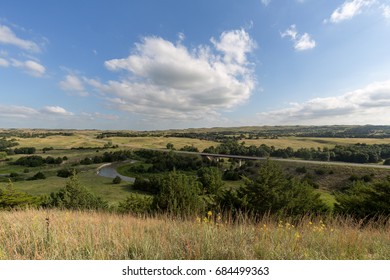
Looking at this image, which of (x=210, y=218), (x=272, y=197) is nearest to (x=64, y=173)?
(x=272, y=197)

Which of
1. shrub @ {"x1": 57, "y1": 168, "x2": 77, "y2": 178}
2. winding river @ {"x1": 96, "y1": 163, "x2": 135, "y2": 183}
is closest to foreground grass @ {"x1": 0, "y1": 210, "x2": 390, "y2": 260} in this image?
winding river @ {"x1": 96, "y1": 163, "x2": 135, "y2": 183}

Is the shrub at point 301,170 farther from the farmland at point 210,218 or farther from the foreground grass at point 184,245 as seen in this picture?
the foreground grass at point 184,245

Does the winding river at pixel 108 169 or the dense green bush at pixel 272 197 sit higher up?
the dense green bush at pixel 272 197

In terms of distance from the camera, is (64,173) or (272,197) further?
(64,173)

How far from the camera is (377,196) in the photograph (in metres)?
19.3

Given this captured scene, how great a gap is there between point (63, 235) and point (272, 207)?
20876mm

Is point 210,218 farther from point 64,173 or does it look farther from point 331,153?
point 331,153

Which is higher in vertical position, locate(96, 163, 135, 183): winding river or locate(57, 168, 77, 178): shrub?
locate(57, 168, 77, 178): shrub

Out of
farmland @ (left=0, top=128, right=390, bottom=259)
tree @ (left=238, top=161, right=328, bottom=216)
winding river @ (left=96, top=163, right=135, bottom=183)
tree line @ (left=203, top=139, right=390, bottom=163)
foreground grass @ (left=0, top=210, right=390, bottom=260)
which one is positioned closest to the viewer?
foreground grass @ (left=0, top=210, right=390, bottom=260)

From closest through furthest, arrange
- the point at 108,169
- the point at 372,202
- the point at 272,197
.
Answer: the point at 372,202 < the point at 272,197 < the point at 108,169

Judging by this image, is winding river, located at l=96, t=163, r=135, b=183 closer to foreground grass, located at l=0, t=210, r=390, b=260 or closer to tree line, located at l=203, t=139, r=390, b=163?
tree line, located at l=203, t=139, r=390, b=163

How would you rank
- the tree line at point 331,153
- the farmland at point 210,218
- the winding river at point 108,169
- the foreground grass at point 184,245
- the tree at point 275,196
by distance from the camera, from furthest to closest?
the winding river at point 108,169 → the tree line at point 331,153 → the tree at point 275,196 → the farmland at point 210,218 → the foreground grass at point 184,245

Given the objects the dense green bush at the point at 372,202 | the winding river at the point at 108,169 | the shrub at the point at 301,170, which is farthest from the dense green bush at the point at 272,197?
the winding river at the point at 108,169

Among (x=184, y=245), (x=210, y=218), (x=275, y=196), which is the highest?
(x=184, y=245)
